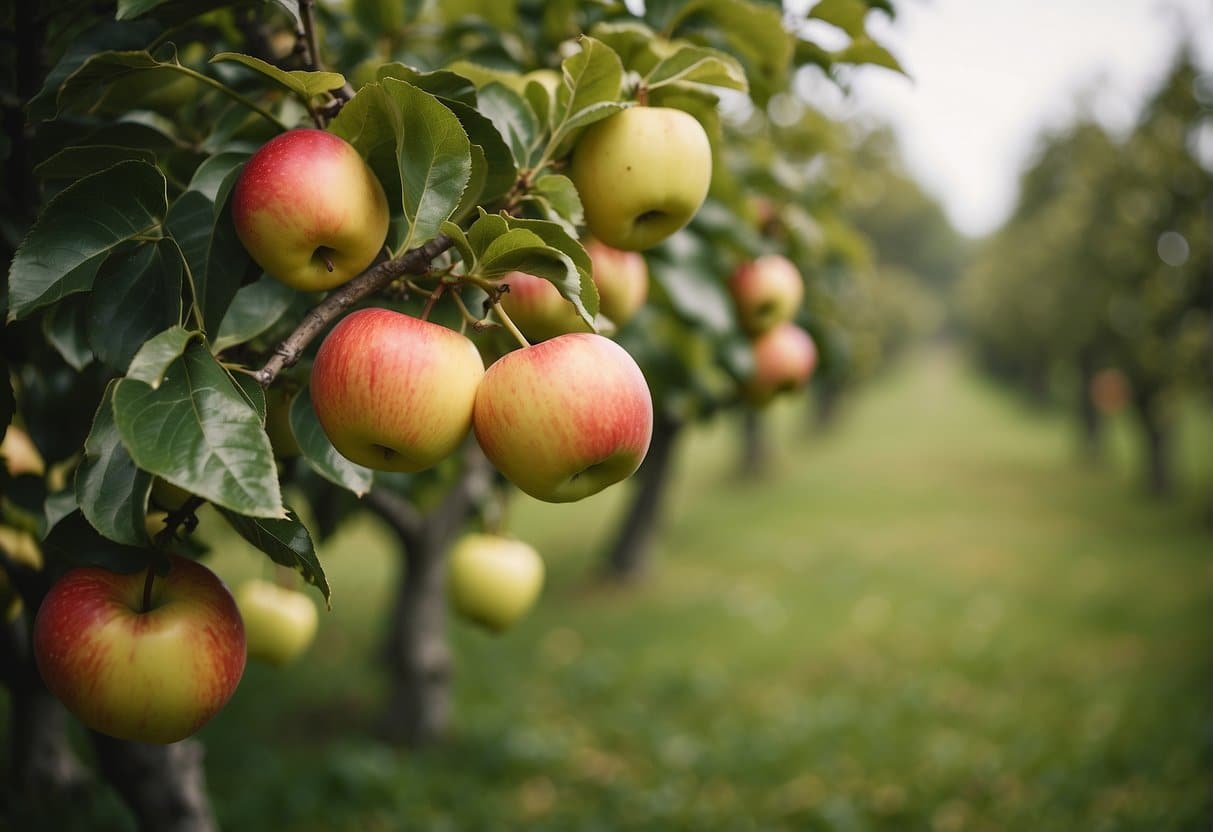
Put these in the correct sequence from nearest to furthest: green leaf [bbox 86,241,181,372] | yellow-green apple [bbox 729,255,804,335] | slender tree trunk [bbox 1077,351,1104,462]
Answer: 1. green leaf [bbox 86,241,181,372]
2. yellow-green apple [bbox 729,255,804,335]
3. slender tree trunk [bbox 1077,351,1104,462]

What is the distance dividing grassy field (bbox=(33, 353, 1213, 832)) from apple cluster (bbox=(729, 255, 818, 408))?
46.7 inches

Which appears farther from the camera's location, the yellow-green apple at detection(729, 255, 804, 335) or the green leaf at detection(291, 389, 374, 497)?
the yellow-green apple at detection(729, 255, 804, 335)

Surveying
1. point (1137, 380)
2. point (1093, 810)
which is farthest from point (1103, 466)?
point (1093, 810)

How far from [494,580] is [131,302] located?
1.15m

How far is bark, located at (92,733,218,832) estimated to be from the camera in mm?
1371

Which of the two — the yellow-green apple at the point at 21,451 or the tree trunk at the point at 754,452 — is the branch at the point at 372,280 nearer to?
the yellow-green apple at the point at 21,451

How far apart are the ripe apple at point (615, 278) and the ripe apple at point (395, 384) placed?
432 mm

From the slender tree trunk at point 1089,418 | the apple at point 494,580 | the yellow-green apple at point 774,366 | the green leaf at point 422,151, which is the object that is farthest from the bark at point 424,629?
the slender tree trunk at point 1089,418

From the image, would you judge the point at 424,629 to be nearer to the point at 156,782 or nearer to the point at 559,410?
the point at 156,782

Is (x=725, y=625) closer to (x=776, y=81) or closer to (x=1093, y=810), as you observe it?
(x=1093, y=810)

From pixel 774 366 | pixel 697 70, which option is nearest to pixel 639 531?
Result: pixel 774 366

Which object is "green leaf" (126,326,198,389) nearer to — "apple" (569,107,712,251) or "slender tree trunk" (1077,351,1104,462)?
"apple" (569,107,712,251)

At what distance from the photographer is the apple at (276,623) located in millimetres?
1639

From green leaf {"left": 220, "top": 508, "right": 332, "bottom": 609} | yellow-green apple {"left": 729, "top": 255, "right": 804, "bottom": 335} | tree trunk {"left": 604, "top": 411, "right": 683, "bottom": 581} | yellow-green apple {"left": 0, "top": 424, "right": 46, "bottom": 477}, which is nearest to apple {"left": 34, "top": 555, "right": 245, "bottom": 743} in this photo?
green leaf {"left": 220, "top": 508, "right": 332, "bottom": 609}
